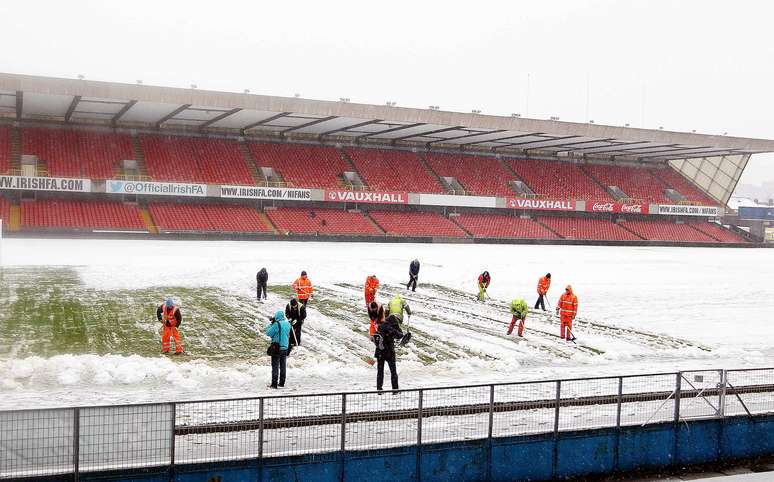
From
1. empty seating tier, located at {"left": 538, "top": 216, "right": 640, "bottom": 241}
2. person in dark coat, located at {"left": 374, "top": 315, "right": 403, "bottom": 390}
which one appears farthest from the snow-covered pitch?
empty seating tier, located at {"left": 538, "top": 216, "right": 640, "bottom": 241}

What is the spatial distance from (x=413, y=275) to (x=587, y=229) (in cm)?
3843

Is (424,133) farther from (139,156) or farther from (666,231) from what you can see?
(666,231)

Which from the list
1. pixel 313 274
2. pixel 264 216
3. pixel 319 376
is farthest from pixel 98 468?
pixel 264 216

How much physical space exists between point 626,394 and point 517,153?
58.4m

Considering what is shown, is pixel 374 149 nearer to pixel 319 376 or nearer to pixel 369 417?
pixel 319 376

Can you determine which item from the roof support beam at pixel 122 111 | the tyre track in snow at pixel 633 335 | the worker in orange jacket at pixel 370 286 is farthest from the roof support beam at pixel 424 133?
the worker in orange jacket at pixel 370 286

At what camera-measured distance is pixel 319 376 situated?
561 inches

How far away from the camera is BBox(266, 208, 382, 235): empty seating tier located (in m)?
50.3

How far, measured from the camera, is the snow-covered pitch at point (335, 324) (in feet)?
45.0

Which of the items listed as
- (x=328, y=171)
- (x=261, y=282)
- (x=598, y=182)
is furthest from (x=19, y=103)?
(x=598, y=182)

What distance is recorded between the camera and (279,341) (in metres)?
12.9

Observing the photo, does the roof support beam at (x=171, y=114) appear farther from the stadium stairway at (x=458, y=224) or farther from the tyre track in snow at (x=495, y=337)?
the tyre track in snow at (x=495, y=337)

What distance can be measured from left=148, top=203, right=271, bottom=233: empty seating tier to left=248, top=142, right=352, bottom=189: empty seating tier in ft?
16.8

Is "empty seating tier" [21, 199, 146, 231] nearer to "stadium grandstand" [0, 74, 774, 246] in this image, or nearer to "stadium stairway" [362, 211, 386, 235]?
"stadium grandstand" [0, 74, 774, 246]
